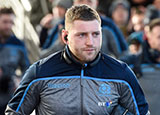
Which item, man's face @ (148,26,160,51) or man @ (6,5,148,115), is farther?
man's face @ (148,26,160,51)

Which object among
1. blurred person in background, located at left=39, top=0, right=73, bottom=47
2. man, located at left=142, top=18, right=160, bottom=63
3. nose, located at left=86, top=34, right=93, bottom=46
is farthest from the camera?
blurred person in background, located at left=39, top=0, right=73, bottom=47

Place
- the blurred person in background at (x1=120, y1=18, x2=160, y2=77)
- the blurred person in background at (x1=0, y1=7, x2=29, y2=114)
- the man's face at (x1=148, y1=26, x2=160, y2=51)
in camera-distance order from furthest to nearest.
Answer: the blurred person in background at (x1=0, y1=7, x2=29, y2=114) → the man's face at (x1=148, y1=26, x2=160, y2=51) → the blurred person in background at (x1=120, y1=18, x2=160, y2=77)

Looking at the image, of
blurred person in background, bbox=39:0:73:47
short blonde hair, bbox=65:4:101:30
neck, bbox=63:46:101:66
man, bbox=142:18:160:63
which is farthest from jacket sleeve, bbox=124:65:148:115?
blurred person in background, bbox=39:0:73:47

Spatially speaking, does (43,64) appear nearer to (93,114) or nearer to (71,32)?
(71,32)

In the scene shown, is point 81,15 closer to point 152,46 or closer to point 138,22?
point 152,46

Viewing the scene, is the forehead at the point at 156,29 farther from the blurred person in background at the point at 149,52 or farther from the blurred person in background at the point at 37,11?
the blurred person in background at the point at 37,11

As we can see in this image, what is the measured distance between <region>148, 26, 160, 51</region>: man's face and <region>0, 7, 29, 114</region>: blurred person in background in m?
2.24

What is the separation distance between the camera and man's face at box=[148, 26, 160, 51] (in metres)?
5.98

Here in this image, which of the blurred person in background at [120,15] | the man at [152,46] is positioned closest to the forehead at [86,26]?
the man at [152,46]

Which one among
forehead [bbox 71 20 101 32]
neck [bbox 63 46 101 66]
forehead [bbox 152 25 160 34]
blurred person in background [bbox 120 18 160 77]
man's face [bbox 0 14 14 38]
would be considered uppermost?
forehead [bbox 71 20 101 32]

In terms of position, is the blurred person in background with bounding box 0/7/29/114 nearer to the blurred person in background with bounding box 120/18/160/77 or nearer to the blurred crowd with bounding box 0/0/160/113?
the blurred crowd with bounding box 0/0/160/113

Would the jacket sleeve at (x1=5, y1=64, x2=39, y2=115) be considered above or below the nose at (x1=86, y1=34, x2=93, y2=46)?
below

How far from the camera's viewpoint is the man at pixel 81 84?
3371mm

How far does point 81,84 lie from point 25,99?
0.51 m
